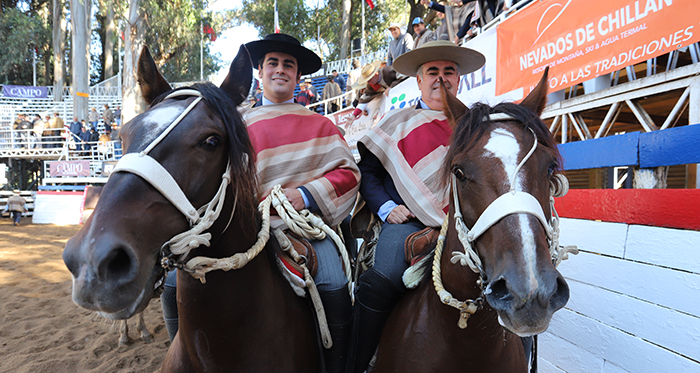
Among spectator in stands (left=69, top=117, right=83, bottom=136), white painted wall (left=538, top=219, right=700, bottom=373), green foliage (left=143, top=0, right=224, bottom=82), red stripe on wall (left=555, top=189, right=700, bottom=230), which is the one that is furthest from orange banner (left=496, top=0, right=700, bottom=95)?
spectator in stands (left=69, top=117, right=83, bottom=136)

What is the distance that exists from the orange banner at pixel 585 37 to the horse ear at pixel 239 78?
272 centimetres

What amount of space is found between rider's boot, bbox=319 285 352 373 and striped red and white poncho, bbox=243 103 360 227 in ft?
1.77

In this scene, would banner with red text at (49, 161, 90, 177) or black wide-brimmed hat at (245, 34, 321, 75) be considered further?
banner with red text at (49, 161, 90, 177)

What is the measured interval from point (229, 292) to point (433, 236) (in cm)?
112

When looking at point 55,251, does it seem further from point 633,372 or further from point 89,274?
point 633,372

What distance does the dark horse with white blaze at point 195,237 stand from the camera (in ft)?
3.66

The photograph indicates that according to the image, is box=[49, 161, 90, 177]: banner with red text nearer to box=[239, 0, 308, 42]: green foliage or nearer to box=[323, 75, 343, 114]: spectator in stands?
box=[323, 75, 343, 114]: spectator in stands

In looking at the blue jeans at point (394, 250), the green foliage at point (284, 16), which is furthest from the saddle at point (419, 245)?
the green foliage at point (284, 16)

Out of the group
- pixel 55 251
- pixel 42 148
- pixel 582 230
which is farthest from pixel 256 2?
pixel 582 230

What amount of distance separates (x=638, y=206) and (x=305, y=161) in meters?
2.13

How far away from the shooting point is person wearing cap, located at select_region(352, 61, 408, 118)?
26.5 feet

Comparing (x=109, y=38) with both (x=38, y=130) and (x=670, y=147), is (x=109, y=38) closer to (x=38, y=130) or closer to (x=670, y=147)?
(x=38, y=130)

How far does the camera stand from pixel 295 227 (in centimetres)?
211

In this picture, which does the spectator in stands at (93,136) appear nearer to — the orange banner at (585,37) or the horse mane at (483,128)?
the orange banner at (585,37)
